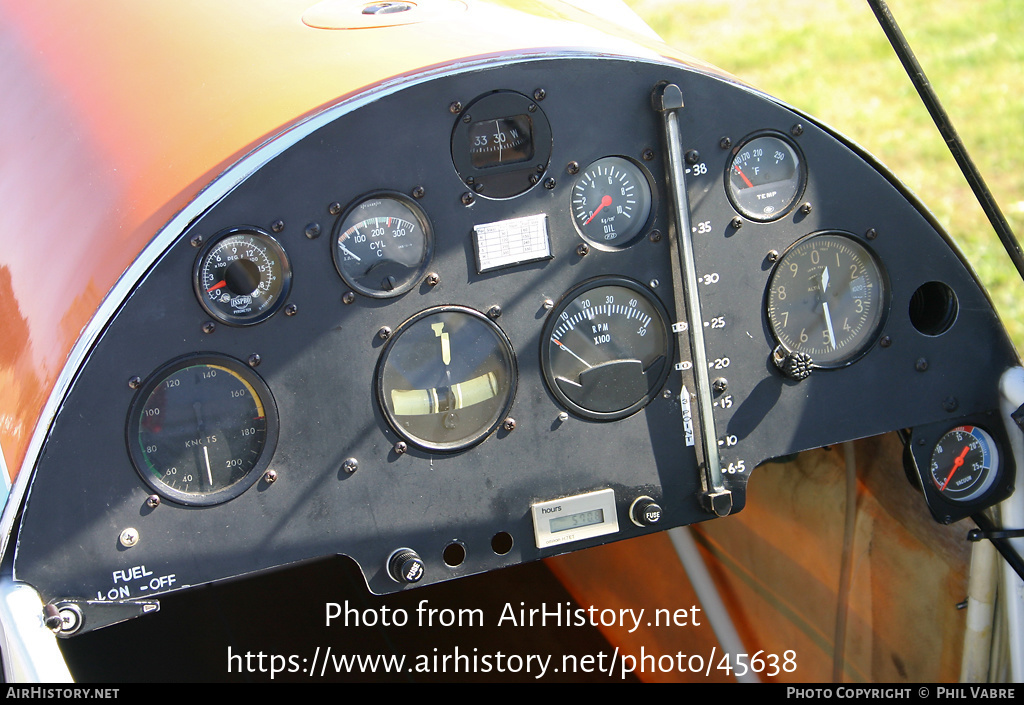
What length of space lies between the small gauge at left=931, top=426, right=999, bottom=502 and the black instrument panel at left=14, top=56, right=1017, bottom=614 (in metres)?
0.01

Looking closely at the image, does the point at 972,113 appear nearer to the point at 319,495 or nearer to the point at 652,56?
the point at 652,56

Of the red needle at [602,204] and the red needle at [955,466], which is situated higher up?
the red needle at [602,204]

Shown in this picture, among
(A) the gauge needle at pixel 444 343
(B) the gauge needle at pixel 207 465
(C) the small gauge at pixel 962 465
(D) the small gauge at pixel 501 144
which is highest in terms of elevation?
(D) the small gauge at pixel 501 144

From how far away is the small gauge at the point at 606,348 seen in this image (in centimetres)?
219

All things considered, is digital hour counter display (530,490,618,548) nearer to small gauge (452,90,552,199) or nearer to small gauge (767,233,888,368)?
small gauge (767,233,888,368)

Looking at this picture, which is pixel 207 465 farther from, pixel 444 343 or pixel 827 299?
pixel 827 299

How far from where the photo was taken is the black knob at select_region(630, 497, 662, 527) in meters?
2.25

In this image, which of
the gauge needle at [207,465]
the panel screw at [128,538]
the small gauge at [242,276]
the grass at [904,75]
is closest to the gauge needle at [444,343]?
the small gauge at [242,276]

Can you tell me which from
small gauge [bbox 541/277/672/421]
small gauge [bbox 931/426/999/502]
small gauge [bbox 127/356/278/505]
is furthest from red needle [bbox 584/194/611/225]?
small gauge [bbox 931/426/999/502]

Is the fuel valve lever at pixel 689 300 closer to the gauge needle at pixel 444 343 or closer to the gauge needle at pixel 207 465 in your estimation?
the gauge needle at pixel 444 343

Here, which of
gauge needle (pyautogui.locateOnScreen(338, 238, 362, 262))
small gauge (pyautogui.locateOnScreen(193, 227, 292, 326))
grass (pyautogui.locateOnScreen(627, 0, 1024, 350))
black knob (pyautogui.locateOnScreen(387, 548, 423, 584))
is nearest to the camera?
small gauge (pyautogui.locateOnScreen(193, 227, 292, 326))

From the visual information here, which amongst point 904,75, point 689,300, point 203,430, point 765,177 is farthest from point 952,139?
point 904,75

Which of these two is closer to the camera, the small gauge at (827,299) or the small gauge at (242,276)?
the small gauge at (242,276)

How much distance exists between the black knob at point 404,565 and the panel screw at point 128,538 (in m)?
0.52
